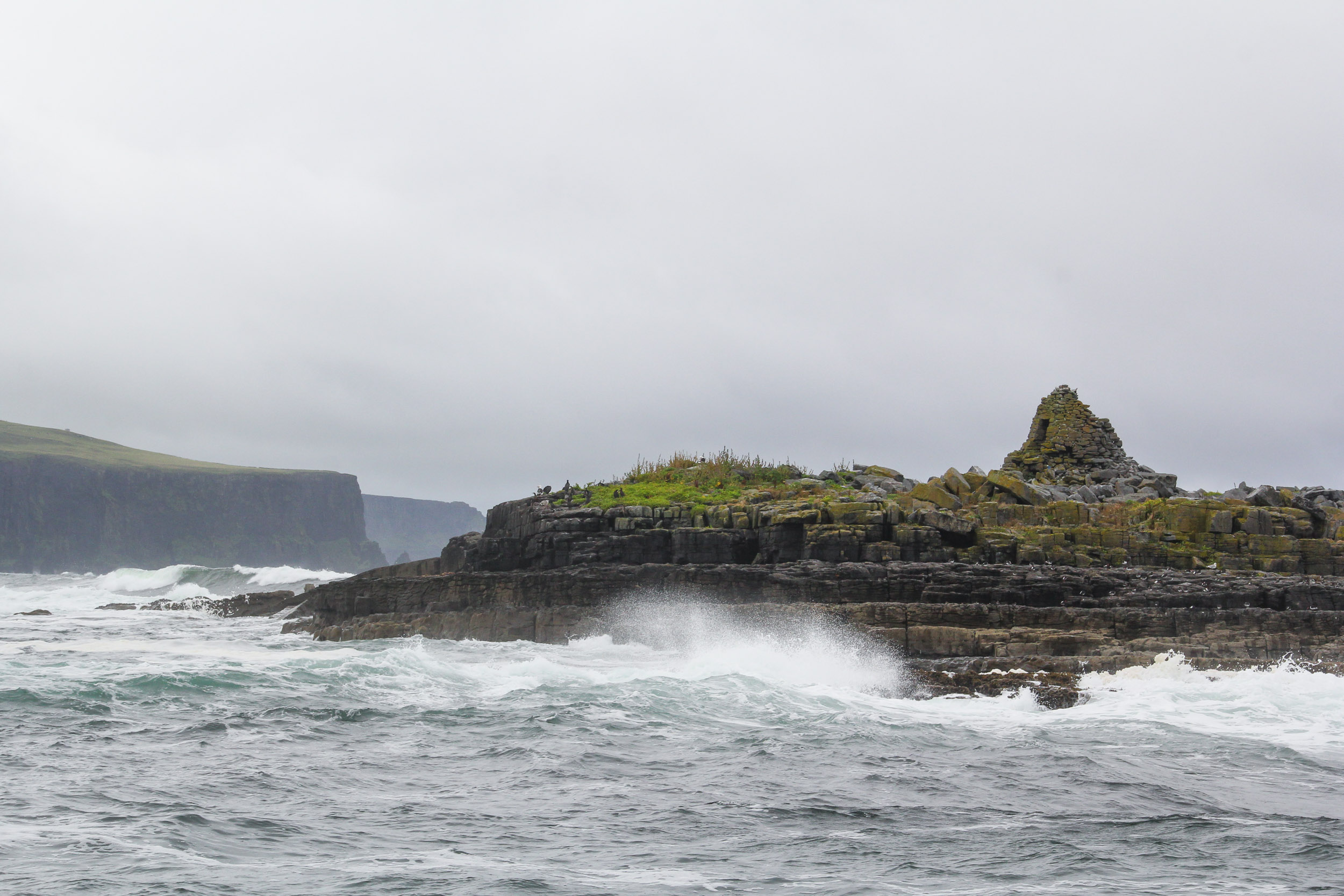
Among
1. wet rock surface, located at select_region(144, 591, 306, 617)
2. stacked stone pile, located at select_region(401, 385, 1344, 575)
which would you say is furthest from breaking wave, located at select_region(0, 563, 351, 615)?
stacked stone pile, located at select_region(401, 385, 1344, 575)

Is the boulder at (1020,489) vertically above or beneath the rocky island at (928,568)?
above

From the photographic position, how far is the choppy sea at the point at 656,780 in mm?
8094

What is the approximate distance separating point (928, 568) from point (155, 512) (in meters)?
141

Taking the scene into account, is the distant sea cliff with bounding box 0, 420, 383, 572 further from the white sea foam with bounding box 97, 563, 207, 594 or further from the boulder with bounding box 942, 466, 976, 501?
the boulder with bounding box 942, 466, 976, 501

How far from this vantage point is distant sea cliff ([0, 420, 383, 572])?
133500 mm

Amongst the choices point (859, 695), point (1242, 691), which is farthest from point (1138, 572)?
point (859, 695)

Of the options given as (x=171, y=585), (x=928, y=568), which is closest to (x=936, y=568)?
(x=928, y=568)

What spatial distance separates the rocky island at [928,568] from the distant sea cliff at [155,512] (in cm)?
11689

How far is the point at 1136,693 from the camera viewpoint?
1720cm

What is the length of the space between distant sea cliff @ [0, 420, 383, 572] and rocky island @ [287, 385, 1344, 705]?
384 feet

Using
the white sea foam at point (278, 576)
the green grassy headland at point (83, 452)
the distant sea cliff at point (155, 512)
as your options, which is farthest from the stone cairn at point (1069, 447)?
the green grassy headland at point (83, 452)

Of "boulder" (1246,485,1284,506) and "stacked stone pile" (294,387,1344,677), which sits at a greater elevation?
"boulder" (1246,485,1284,506)

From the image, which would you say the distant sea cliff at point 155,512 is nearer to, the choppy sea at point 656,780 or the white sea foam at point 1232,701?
the choppy sea at point 656,780

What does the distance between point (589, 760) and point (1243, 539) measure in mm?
18938
